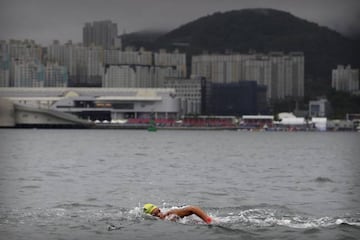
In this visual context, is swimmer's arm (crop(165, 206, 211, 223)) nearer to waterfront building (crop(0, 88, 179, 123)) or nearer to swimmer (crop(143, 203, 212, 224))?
swimmer (crop(143, 203, 212, 224))

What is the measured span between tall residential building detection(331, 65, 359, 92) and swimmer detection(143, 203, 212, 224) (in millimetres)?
181410

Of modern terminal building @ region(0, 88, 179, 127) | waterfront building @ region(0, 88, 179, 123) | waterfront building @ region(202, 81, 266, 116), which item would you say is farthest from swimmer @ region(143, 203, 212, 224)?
waterfront building @ region(202, 81, 266, 116)

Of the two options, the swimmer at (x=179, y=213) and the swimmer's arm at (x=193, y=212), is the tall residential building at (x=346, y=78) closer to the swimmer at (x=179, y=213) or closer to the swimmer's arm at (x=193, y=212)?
the swimmer at (x=179, y=213)

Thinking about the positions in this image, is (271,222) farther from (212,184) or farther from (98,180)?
(98,180)

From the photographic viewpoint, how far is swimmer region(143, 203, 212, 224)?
1792 centimetres

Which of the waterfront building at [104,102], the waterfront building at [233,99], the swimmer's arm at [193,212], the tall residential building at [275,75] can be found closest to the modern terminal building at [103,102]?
the waterfront building at [104,102]

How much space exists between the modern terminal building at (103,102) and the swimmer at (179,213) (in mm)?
118916

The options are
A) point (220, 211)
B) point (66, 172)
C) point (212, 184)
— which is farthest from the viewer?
point (66, 172)

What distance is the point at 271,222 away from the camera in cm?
1844

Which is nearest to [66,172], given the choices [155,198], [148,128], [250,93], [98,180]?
[98,180]

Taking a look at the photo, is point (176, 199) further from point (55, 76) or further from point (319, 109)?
point (55, 76)

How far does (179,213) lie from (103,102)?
125136 mm

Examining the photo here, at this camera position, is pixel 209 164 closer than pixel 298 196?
No

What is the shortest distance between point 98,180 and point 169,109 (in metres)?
117
